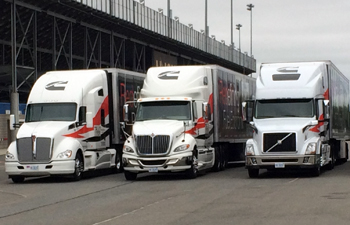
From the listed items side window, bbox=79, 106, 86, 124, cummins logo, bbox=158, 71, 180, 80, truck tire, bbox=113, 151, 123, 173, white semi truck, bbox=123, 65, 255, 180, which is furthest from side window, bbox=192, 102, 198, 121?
truck tire, bbox=113, 151, 123, 173

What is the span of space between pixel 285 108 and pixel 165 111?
3.85m

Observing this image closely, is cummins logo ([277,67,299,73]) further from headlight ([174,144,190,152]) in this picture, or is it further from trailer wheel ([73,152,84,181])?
trailer wheel ([73,152,84,181])

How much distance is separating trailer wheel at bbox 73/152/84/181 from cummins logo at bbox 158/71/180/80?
3843 mm

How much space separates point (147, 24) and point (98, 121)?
3973cm

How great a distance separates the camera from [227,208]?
53.8ft

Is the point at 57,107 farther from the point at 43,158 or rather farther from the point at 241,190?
the point at 241,190

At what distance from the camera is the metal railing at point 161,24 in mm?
59706

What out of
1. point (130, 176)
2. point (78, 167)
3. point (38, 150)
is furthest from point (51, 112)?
point (130, 176)

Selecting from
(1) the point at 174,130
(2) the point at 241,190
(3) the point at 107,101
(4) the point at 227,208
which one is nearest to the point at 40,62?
(3) the point at 107,101

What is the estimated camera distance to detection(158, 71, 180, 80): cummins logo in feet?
92.7

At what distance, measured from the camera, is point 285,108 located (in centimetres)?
2688

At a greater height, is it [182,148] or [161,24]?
[161,24]

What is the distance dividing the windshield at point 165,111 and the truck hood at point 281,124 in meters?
2.30

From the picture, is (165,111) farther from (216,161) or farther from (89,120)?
(216,161)
